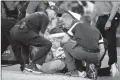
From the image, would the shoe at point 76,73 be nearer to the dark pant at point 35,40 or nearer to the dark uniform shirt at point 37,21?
the dark pant at point 35,40

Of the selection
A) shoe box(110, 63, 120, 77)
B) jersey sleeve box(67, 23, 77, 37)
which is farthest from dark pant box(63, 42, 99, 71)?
shoe box(110, 63, 120, 77)

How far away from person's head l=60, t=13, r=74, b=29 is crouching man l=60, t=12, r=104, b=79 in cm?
11

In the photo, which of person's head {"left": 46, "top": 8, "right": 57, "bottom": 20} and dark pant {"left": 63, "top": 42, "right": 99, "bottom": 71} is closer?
dark pant {"left": 63, "top": 42, "right": 99, "bottom": 71}

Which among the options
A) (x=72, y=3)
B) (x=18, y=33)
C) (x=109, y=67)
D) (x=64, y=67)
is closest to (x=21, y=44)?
(x=18, y=33)

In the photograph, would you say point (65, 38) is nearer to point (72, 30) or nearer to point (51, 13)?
point (72, 30)

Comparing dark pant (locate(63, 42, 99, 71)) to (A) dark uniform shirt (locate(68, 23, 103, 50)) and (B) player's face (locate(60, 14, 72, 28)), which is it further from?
(B) player's face (locate(60, 14, 72, 28))

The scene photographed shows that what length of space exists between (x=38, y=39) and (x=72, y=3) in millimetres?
3998

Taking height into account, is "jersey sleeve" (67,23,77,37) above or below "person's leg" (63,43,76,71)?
above

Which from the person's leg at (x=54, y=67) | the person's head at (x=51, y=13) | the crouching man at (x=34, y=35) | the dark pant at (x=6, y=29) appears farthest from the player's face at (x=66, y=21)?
the dark pant at (x=6, y=29)

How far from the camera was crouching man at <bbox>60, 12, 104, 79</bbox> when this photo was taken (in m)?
5.98

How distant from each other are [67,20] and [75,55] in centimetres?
54

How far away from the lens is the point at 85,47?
6000 millimetres

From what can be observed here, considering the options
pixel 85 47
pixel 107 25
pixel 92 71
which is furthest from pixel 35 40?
pixel 107 25

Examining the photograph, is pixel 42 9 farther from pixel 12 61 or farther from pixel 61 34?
pixel 12 61
